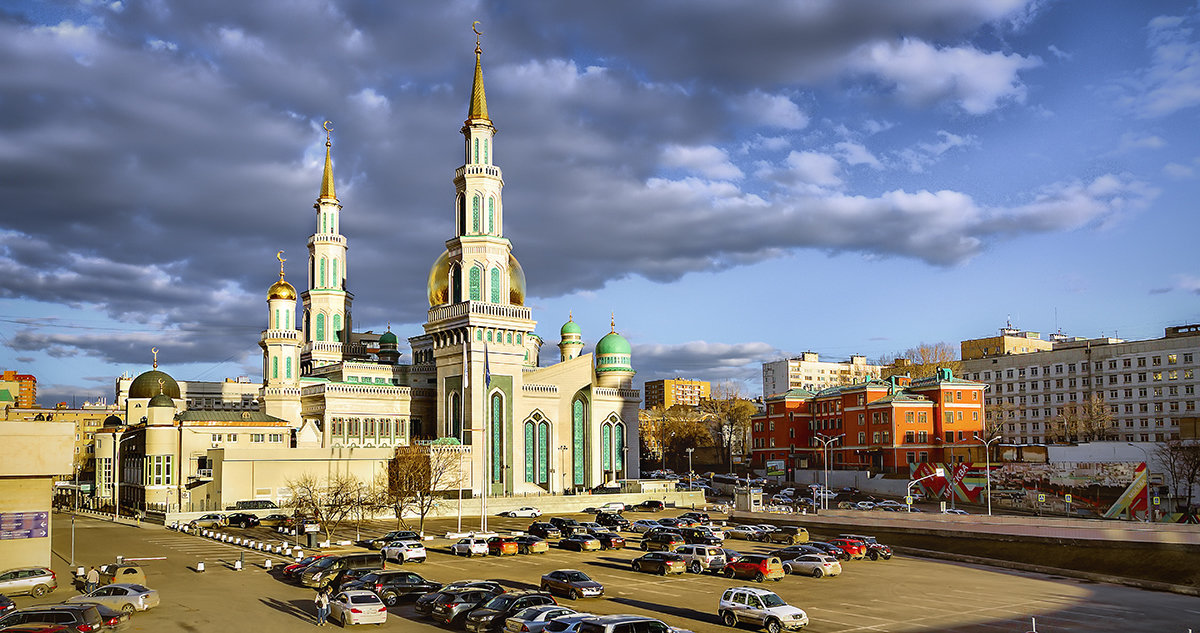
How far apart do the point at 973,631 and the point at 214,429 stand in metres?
67.7

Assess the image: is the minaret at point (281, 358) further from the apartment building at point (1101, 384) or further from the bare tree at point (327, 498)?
the apartment building at point (1101, 384)

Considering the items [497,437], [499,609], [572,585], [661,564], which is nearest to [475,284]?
[497,437]

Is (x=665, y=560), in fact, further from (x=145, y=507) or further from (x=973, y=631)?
(x=145, y=507)

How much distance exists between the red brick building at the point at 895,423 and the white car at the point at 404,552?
203ft

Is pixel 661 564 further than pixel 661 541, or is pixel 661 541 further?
pixel 661 541

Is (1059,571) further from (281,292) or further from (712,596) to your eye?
(281,292)

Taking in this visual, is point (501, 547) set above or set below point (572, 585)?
below

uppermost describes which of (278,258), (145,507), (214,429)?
(278,258)

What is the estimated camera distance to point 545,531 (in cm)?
6003

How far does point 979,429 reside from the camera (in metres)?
99.2

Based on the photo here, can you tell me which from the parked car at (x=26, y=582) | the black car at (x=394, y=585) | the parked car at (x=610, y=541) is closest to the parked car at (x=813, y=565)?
the parked car at (x=610, y=541)

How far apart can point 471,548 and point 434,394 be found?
1892 inches

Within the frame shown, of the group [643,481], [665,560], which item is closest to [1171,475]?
[643,481]

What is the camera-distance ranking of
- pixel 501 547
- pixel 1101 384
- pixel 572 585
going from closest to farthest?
pixel 572 585
pixel 501 547
pixel 1101 384
